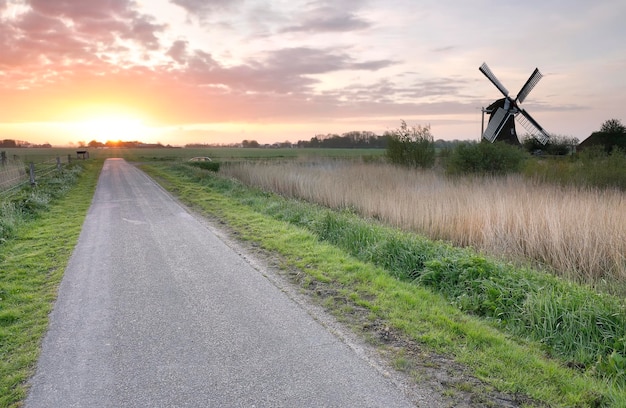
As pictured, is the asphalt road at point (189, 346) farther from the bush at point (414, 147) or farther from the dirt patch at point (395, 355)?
the bush at point (414, 147)

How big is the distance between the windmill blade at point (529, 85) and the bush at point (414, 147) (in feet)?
57.6

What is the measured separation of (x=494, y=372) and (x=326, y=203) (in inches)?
412

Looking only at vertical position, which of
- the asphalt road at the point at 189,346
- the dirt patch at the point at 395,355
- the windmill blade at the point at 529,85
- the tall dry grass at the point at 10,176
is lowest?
the dirt patch at the point at 395,355

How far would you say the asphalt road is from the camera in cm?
314

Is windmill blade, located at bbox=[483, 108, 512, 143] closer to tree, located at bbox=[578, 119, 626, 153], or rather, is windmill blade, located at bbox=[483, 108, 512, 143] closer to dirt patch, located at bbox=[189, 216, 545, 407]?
tree, located at bbox=[578, 119, 626, 153]

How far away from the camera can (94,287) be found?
5.64 metres

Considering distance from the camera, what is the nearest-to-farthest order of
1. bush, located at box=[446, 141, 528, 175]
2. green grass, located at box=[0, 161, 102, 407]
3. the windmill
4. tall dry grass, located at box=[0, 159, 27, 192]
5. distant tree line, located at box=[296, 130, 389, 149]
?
green grass, located at box=[0, 161, 102, 407]
tall dry grass, located at box=[0, 159, 27, 192]
bush, located at box=[446, 141, 528, 175]
the windmill
distant tree line, located at box=[296, 130, 389, 149]

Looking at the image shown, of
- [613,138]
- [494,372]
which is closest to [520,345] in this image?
[494,372]

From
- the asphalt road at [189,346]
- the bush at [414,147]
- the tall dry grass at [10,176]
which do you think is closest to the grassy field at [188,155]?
the bush at [414,147]

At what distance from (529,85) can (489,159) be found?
22952mm

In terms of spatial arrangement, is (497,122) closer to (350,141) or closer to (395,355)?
(395,355)

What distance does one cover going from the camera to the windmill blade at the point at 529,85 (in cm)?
3659

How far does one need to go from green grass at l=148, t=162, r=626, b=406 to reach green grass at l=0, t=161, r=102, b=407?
316cm

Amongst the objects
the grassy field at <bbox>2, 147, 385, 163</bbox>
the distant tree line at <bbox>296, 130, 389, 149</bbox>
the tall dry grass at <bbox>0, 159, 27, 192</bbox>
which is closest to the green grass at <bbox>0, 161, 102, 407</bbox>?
the tall dry grass at <bbox>0, 159, 27, 192</bbox>
